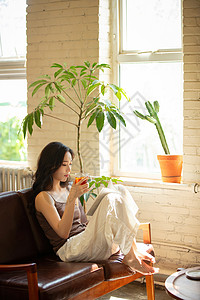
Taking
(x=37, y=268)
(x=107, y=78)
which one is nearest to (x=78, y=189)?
(x=37, y=268)

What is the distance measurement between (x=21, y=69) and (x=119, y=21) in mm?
1144

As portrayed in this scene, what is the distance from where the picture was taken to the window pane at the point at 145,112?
382cm

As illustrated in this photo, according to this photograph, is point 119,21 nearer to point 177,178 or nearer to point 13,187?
point 177,178

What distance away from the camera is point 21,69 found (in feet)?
14.9

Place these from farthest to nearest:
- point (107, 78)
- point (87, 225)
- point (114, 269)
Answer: point (107, 78), point (87, 225), point (114, 269)

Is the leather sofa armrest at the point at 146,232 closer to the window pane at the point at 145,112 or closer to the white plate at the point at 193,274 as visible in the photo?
the white plate at the point at 193,274

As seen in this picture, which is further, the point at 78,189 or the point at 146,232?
the point at 146,232

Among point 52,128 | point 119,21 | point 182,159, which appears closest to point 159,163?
point 182,159

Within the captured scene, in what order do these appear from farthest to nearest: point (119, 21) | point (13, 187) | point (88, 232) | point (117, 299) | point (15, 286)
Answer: point (13, 187)
point (119, 21)
point (117, 299)
point (88, 232)
point (15, 286)

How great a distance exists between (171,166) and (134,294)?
1.06 meters

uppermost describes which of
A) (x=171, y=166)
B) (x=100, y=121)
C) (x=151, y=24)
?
(x=151, y=24)

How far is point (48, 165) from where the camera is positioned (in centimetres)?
304

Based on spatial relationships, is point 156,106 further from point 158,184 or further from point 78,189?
point 78,189

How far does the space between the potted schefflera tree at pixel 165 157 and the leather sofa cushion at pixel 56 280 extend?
121cm
